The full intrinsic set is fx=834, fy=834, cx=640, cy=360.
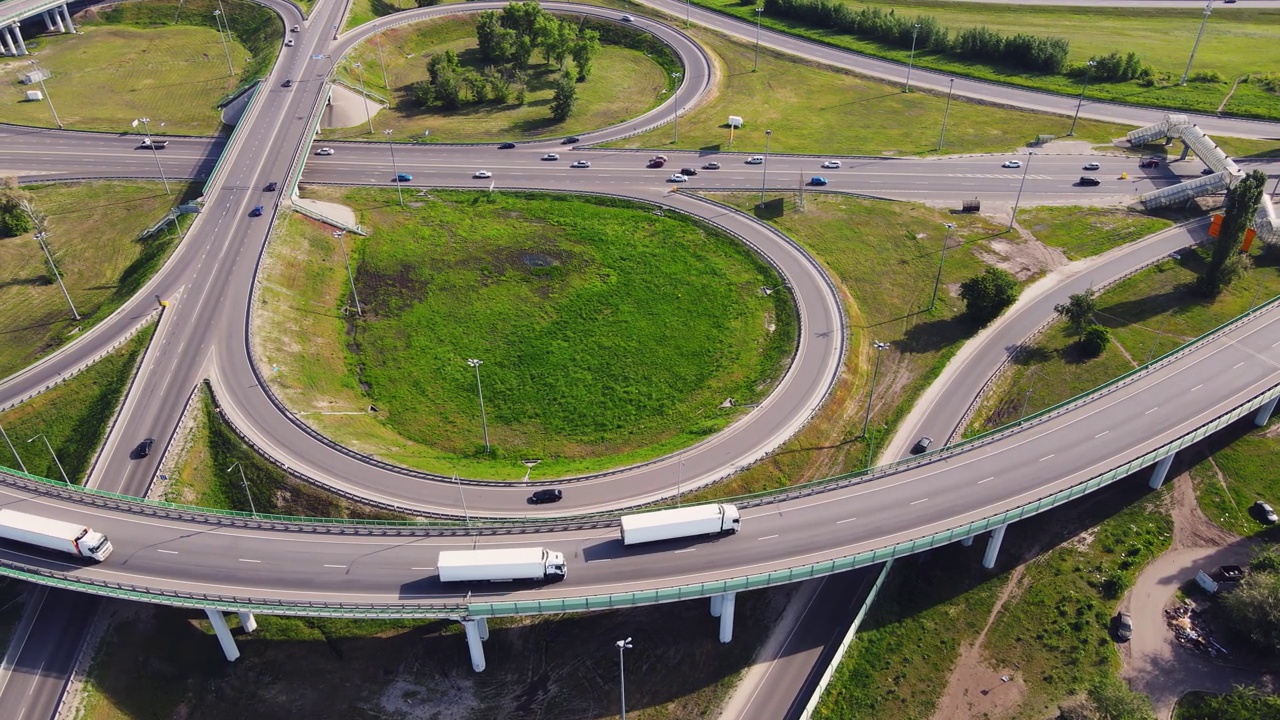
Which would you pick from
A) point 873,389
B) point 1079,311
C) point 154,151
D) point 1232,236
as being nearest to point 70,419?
point 154,151

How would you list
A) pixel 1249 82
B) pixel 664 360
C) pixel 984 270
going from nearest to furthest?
pixel 664 360, pixel 984 270, pixel 1249 82

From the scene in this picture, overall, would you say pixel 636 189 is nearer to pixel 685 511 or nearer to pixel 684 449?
pixel 684 449

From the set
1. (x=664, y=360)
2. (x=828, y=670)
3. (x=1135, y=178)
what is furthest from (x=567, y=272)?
(x=1135, y=178)

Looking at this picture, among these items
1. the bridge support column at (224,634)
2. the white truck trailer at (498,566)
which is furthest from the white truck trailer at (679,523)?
the bridge support column at (224,634)

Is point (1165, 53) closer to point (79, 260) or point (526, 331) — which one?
point (526, 331)

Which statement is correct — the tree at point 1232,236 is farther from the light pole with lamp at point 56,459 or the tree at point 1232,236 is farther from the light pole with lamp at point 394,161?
the light pole with lamp at point 56,459
